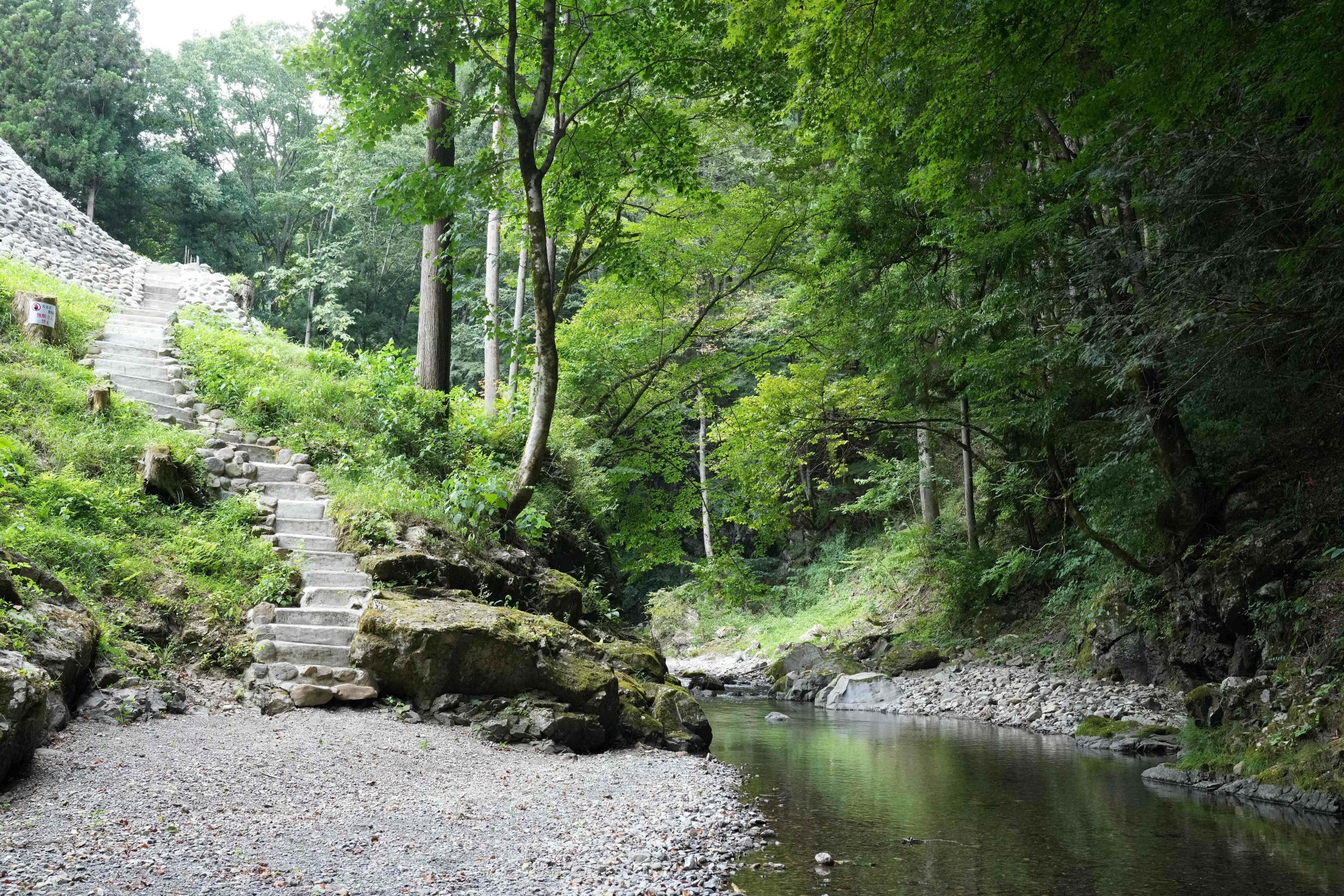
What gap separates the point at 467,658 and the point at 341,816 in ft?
8.07

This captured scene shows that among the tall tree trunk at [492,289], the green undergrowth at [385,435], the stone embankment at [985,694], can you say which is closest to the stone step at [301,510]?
the green undergrowth at [385,435]

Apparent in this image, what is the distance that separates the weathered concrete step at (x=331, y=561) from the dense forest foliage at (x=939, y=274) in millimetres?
1230

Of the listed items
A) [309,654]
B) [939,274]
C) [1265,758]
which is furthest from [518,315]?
[1265,758]

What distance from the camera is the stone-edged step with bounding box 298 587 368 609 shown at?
7.00 m

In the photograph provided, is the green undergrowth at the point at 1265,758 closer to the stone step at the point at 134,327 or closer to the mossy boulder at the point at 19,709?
the mossy boulder at the point at 19,709

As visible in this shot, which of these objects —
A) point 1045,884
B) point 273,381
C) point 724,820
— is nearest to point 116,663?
point 724,820

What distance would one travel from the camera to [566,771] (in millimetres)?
5527

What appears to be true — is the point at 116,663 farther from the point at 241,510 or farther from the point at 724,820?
the point at 724,820

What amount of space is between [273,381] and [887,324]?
904 centimetres

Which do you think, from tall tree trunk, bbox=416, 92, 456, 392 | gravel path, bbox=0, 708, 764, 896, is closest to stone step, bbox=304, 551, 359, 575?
gravel path, bbox=0, 708, 764, 896

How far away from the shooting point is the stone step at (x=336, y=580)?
7198 mm

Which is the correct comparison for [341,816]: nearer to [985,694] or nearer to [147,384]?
[147,384]

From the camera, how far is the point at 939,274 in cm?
1245

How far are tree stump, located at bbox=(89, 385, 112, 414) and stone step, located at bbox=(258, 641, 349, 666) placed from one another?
356 cm
